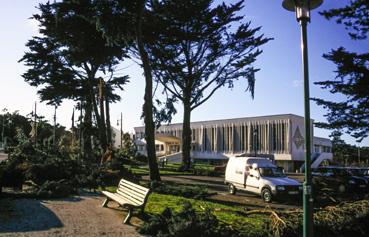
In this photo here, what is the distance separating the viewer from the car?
24359 millimetres

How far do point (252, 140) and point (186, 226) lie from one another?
62212 mm

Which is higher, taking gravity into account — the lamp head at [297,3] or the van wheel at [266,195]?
the lamp head at [297,3]

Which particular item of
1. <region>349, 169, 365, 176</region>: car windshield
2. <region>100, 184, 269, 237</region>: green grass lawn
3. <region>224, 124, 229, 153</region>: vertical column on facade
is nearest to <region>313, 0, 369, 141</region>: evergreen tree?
<region>349, 169, 365, 176</region>: car windshield

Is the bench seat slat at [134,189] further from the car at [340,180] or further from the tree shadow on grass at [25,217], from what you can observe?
the car at [340,180]

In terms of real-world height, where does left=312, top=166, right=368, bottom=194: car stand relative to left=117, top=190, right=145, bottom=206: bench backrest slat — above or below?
below

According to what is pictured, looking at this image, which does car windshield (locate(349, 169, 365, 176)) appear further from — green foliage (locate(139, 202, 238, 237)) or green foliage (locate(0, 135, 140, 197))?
green foliage (locate(139, 202, 238, 237))

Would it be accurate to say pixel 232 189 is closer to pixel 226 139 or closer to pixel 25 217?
pixel 25 217

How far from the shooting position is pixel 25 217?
9969 millimetres

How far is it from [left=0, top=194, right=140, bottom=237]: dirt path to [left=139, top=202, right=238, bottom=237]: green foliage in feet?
1.42

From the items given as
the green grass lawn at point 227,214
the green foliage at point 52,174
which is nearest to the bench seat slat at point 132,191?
the green grass lawn at point 227,214

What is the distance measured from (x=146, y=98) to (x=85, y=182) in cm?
568

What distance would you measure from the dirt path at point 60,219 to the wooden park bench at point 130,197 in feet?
1.13

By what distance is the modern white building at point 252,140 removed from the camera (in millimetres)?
64019

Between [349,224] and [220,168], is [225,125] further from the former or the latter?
[349,224]
